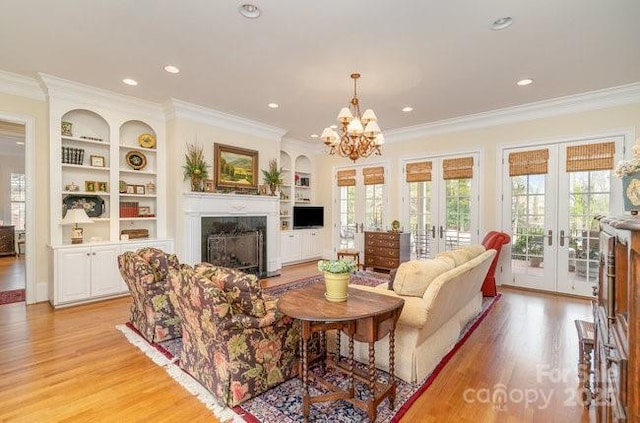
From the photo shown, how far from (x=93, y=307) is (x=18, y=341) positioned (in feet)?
3.72

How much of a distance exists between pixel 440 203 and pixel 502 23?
386 cm

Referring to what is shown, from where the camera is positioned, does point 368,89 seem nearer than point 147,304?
No

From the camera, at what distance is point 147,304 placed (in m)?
3.23

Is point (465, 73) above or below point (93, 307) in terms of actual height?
above

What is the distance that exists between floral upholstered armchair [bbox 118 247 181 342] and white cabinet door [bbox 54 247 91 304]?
5.26ft

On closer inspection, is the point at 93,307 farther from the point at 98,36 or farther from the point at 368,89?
the point at 368,89

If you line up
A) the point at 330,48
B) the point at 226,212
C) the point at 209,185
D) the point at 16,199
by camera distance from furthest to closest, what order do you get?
the point at 16,199 < the point at 226,212 < the point at 209,185 < the point at 330,48

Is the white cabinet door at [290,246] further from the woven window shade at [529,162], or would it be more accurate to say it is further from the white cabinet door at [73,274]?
the woven window shade at [529,162]

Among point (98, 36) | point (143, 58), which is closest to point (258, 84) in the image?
point (143, 58)

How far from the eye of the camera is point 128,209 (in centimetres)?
520

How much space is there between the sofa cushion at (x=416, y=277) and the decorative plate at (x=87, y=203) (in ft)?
16.1

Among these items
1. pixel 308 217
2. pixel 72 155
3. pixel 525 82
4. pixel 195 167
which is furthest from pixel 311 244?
pixel 525 82

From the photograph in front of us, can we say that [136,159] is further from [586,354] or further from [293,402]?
[586,354]

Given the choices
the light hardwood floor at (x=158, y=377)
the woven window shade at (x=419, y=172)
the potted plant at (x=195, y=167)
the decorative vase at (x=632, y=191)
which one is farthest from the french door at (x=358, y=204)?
the decorative vase at (x=632, y=191)
